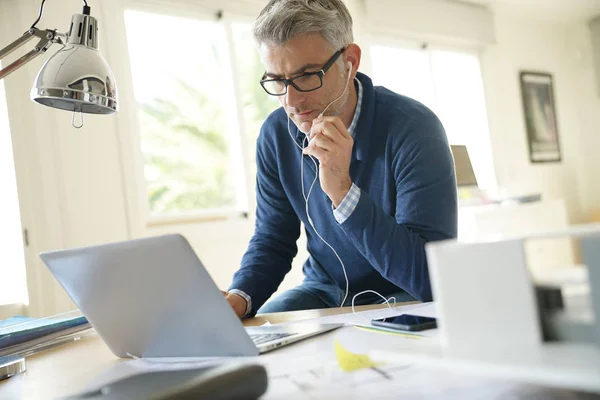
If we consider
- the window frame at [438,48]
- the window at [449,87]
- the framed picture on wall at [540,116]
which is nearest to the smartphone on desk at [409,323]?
the window frame at [438,48]

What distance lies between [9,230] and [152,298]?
2.37 m

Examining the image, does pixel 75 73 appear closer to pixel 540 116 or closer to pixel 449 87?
pixel 449 87

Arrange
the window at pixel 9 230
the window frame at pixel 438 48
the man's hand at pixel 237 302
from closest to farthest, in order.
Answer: the man's hand at pixel 237 302, the window at pixel 9 230, the window frame at pixel 438 48

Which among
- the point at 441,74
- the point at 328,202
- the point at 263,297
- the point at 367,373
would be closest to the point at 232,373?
the point at 367,373

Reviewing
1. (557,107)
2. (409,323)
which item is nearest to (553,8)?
(557,107)

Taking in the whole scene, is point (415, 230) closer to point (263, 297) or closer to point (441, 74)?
point (263, 297)

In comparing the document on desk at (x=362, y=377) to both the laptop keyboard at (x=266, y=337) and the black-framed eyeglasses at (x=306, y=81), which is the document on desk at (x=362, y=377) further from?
the black-framed eyeglasses at (x=306, y=81)

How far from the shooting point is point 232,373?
0.56 m

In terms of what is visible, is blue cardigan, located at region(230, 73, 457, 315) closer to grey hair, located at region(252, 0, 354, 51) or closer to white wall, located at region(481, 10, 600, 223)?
grey hair, located at region(252, 0, 354, 51)

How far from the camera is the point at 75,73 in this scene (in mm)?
1179

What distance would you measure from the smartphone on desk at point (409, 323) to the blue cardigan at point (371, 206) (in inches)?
13.3

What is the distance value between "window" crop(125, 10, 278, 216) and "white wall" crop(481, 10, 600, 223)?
9.16ft

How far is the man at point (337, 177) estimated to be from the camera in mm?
1251

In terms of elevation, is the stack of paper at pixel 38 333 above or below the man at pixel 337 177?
below
